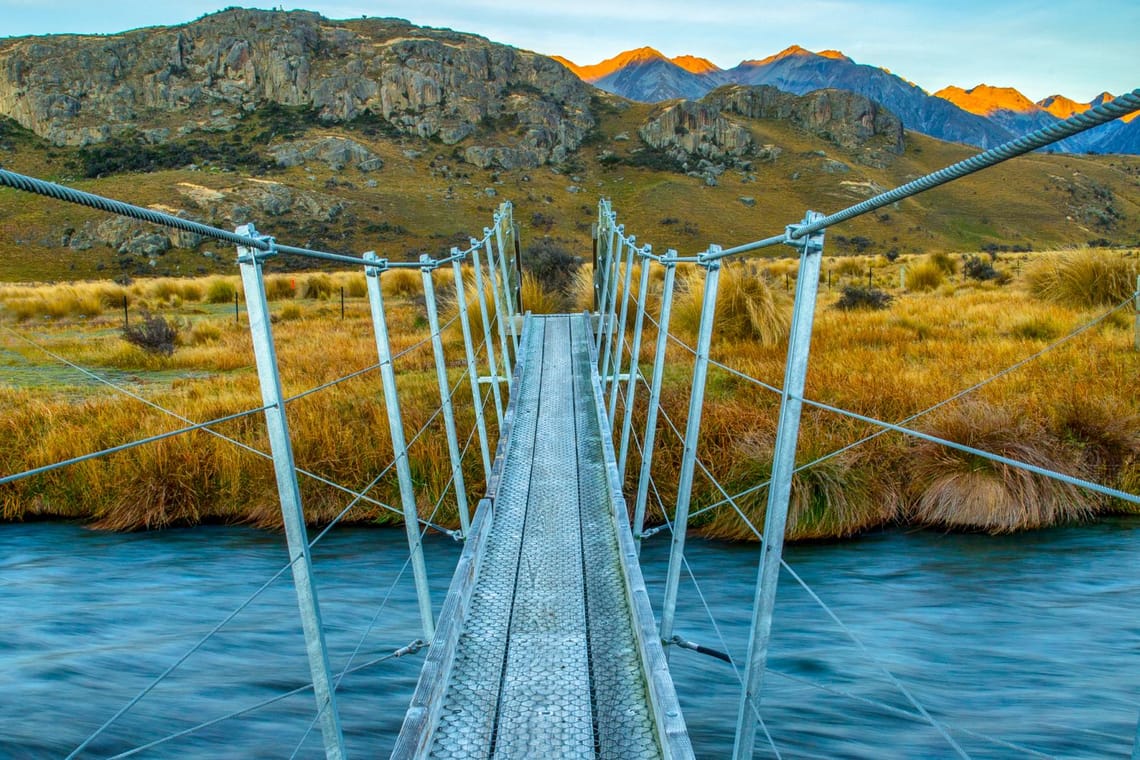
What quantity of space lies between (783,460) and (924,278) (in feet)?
53.3

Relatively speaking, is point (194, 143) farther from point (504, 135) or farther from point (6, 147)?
point (504, 135)

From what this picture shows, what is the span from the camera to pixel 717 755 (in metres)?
4.01

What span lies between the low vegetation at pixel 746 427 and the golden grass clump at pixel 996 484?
14mm

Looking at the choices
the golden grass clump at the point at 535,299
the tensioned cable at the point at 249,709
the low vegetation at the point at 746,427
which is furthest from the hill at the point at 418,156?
the tensioned cable at the point at 249,709

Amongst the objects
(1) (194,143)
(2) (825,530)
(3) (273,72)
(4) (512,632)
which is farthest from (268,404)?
(3) (273,72)

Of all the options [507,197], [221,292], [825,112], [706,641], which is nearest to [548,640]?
[706,641]

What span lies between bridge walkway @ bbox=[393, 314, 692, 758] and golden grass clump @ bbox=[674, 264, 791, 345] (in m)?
5.24

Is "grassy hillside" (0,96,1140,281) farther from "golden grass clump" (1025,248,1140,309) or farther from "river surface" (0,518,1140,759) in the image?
"river surface" (0,518,1140,759)

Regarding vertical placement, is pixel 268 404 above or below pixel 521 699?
above

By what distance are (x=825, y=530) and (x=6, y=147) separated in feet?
243

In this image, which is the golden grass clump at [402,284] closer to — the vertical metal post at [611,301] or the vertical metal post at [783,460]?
the vertical metal post at [611,301]

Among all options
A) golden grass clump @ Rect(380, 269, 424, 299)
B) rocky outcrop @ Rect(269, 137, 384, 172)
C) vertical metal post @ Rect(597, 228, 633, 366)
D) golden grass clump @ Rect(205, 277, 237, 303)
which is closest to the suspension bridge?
vertical metal post @ Rect(597, 228, 633, 366)

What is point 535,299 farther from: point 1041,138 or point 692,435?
point 1041,138

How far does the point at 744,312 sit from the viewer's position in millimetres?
10547
